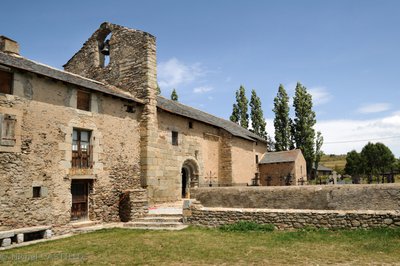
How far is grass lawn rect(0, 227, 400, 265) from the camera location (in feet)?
23.3

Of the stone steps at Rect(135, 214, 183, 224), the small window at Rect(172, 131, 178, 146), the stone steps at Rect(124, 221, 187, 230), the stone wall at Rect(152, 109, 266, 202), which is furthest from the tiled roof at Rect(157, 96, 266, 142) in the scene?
the stone steps at Rect(124, 221, 187, 230)

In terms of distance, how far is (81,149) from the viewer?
43.3 ft

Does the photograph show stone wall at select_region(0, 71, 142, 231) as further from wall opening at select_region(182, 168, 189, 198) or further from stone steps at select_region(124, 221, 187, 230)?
wall opening at select_region(182, 168, 189, 198)

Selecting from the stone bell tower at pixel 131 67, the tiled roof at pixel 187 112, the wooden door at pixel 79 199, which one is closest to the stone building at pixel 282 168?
the tiled roof at pixel 187 112

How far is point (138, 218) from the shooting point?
45.0ft

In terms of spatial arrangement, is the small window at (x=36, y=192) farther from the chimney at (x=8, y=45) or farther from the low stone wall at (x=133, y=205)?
the chimney at (x=8, y=45)

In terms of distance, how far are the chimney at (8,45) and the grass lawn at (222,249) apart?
28.7ft

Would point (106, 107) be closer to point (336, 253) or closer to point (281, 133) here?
point (336, 253)

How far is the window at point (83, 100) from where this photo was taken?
43.7 feet

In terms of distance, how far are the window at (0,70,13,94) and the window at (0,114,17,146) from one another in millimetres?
937

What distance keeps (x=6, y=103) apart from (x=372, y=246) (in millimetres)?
11897

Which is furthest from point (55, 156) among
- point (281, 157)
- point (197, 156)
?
point (281, 157)

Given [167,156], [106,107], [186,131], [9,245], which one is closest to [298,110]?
[186,131]

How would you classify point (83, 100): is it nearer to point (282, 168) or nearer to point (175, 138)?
point (175, 138)
